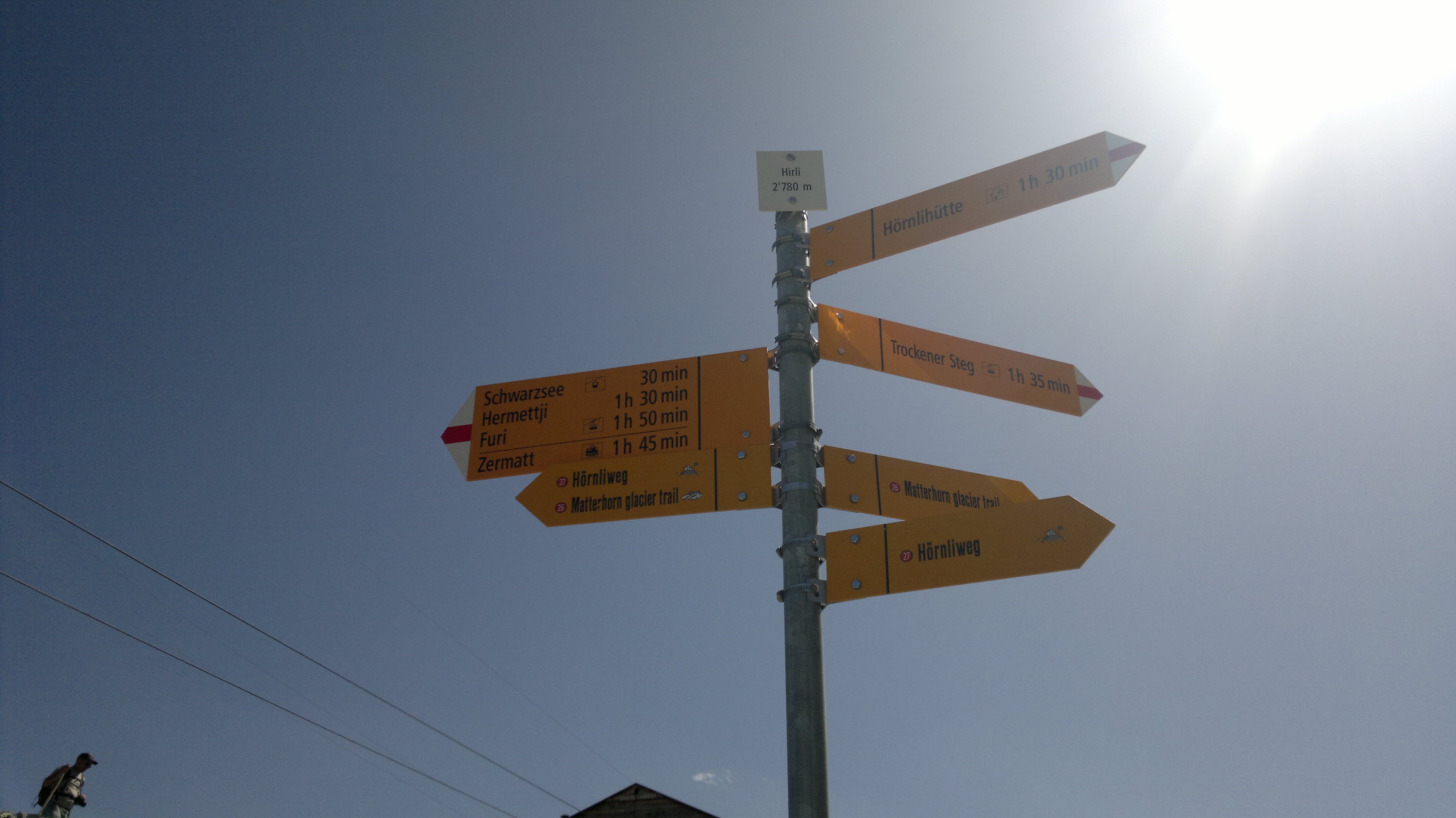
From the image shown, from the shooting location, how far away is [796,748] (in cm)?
304

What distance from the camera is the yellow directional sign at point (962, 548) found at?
132 inches

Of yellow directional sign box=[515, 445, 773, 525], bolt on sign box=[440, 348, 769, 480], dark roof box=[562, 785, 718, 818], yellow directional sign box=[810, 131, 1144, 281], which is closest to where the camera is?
yellow directional sign box=[515, 445, 773, 525]

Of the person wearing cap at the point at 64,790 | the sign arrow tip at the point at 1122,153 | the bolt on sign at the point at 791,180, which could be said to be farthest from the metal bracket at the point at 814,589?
the person wearing cap at the point at 64,790

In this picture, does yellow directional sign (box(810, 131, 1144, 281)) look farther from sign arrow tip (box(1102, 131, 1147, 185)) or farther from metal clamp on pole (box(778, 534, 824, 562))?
metal clamp on pole (box(778, 534, 824, 562))

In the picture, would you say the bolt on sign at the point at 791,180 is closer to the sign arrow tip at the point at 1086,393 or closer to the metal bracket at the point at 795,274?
the metal bracket at the point at 795,274

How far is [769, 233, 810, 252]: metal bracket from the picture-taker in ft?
13.2

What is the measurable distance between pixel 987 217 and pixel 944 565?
1.74 meters

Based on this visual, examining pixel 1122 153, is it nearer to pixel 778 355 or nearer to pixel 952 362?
pixel 952 362

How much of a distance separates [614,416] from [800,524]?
1160mm

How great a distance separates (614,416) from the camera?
4160mm

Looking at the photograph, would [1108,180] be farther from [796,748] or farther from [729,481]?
[796,748]

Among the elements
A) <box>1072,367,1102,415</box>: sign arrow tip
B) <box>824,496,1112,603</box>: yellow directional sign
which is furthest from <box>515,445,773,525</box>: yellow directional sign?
<box>1072,367,1102,415</box>: sign arrow tip

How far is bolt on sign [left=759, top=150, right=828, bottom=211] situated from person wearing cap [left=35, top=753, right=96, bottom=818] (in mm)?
10857

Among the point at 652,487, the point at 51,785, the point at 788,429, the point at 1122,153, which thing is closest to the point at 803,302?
the point at 788,429
